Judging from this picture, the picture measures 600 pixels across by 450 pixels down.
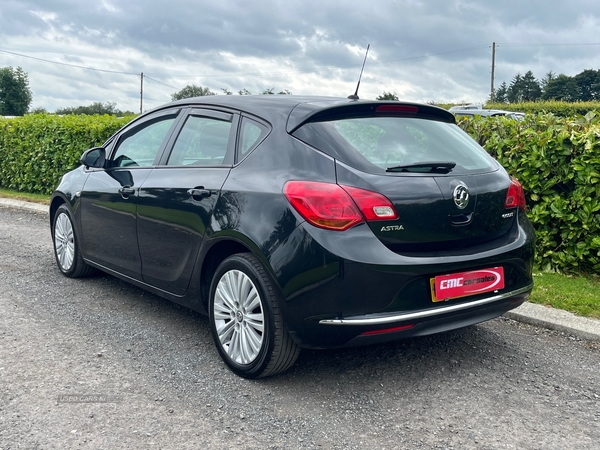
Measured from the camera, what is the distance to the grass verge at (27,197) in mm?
12389

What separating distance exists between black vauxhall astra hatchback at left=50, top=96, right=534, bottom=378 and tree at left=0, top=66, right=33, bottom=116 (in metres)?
89.3

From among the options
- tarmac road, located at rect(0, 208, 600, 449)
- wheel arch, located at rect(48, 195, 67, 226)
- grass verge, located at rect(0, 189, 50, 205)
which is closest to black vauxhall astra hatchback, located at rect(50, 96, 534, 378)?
tarmac road, located at rect(0, 208, 600, 449)

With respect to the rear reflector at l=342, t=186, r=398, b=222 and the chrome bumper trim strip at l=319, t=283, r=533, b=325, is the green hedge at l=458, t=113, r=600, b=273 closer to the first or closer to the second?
the chrome bumper trim strip at l=319, t=283, r=533, b=325

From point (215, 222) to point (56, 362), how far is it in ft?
→ 4.44

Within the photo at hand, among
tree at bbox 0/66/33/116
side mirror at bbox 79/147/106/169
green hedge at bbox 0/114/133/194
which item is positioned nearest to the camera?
side mirror at bbox 79/147/106/169

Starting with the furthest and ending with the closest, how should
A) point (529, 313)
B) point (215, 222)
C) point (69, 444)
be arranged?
point (529, 313) → point (215, 222) → point (69, 444)

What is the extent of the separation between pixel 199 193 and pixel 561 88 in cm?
9460

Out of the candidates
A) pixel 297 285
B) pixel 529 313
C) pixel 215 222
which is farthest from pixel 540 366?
pixel 215 222

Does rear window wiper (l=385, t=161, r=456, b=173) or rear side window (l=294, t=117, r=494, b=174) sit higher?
rear side window (l=294, t=117, r=494, b=174)

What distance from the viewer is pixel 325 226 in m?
3.28

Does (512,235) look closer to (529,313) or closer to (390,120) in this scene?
(390,120)

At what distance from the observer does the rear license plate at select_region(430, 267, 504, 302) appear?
3.44 meters

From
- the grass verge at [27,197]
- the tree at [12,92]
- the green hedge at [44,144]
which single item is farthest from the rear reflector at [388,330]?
the tree at [12,92]

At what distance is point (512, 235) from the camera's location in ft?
12.8
